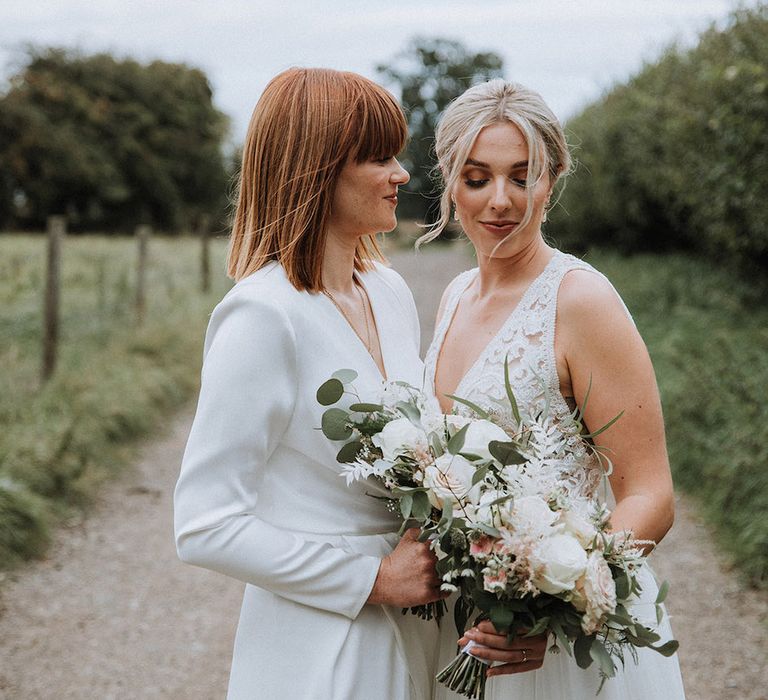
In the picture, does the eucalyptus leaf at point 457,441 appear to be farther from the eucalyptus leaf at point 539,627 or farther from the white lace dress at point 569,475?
the eucalyptus leaf at point 539,627

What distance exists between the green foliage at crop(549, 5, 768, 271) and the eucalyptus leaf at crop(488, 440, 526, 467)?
1.30m

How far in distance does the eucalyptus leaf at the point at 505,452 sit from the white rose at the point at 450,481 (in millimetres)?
62

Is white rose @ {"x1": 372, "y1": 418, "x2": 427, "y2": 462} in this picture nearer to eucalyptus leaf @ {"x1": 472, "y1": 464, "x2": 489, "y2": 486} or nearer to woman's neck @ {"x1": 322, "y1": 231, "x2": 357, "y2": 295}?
eucalyptus leaf @ {"x1": 472, "y1": 464, "x2": 489, "y2": 486}

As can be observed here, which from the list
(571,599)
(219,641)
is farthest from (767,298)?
(571,599)

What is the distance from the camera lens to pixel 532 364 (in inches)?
90.7

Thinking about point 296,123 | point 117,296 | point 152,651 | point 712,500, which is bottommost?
point 117,296

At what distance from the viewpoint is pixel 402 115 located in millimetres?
2223

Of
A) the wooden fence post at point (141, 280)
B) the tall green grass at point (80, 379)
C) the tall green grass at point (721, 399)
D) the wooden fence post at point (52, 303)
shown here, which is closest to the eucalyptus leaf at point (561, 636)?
the tall green grass at point (721, 399)

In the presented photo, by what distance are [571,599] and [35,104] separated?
114 feet

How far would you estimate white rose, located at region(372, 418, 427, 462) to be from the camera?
6.22 ft

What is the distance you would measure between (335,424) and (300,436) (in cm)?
13

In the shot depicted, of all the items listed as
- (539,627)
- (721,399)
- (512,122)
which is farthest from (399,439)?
(721,399)

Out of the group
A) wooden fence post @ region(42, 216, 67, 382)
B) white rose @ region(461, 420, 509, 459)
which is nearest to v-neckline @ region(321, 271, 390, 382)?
white rose @ region(461, 420, 509, 459)

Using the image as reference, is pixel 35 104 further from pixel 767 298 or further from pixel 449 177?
pixel 449 177
